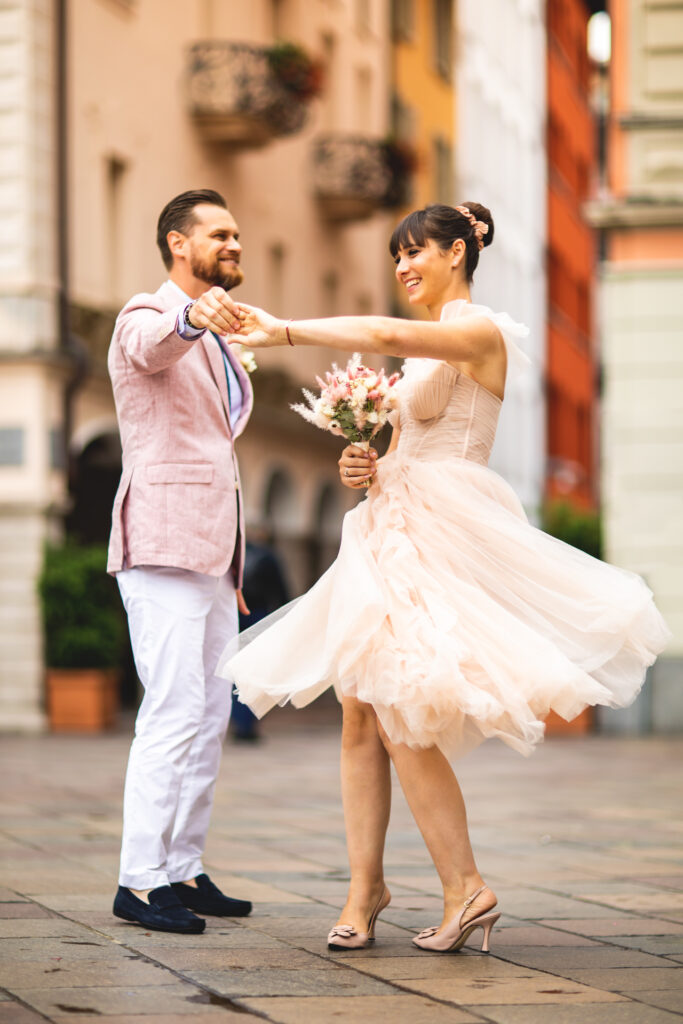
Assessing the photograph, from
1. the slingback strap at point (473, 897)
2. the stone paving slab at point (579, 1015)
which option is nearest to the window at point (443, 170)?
the slingback strap at point (473, 897)

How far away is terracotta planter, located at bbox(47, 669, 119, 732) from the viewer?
56.5ft

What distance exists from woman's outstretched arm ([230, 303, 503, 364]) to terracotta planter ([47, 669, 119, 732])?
12466 mm

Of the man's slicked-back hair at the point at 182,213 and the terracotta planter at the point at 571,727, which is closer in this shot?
the man's slicked-back hair at the point at 182,213

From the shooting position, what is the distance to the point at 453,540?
208 inches

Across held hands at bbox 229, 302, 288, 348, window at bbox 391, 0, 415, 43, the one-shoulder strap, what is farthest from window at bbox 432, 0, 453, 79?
held hands at bbox 229, 302, 288, 348

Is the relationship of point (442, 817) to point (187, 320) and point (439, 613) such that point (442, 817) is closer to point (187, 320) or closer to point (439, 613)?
point (439, 613)

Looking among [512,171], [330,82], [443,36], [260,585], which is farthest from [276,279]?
[512,171]

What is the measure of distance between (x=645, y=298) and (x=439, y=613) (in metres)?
11.5

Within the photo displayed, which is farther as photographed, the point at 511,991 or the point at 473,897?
the point at 473,897

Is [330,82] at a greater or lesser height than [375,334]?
greater

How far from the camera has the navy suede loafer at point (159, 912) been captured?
5391mm

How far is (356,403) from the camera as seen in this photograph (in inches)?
206

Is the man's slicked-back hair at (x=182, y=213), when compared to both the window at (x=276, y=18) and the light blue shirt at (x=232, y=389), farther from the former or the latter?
the window at (x=276, y=18)

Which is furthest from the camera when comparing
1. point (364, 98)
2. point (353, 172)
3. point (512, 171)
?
point (512, 171)
